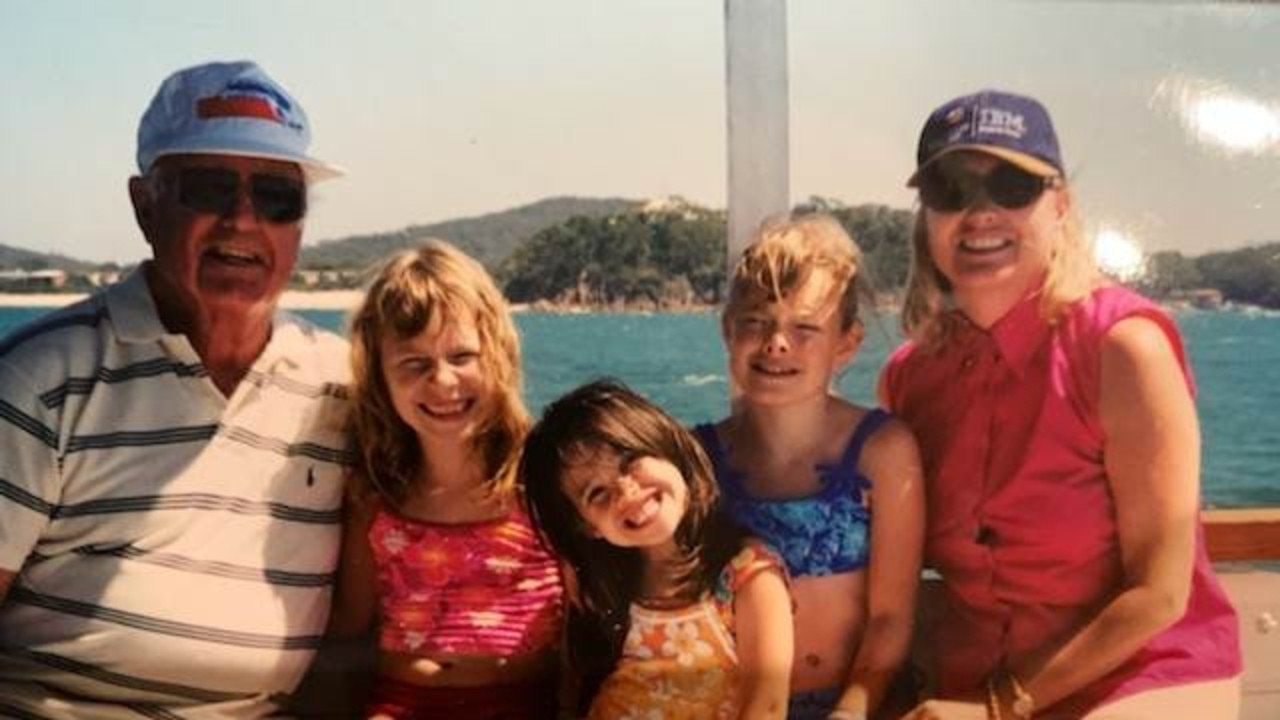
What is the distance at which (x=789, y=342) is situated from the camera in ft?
6.59

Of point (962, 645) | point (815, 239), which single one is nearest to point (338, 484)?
point (815, 239)

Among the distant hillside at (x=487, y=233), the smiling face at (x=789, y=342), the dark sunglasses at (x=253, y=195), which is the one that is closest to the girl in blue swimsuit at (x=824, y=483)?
the smiling face at (x=789, y=342)

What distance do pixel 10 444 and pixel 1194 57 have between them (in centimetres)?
181

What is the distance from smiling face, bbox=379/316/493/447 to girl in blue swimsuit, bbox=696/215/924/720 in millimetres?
347

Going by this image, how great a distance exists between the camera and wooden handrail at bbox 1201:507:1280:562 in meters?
2.17

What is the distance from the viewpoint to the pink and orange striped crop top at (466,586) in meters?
2.05

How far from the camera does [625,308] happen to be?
195 cm

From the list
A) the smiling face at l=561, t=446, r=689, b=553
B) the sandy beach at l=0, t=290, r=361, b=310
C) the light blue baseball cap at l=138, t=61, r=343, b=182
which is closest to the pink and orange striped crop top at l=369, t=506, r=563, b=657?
the smiling face at l=561, t=446, r=689, b=553

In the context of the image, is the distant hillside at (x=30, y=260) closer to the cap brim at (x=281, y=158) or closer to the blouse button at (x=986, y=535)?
the cap brim at (x=281, y=158)

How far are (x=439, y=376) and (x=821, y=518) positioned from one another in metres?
0.60

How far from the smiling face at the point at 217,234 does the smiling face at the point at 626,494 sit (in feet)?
1.67

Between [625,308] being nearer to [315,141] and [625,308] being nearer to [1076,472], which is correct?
[315,141]

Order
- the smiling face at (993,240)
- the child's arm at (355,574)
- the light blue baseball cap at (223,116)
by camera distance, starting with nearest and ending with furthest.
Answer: the light blue baseball cap at (223,116), the smiling face at (993,240), the child's arm at (355,574)

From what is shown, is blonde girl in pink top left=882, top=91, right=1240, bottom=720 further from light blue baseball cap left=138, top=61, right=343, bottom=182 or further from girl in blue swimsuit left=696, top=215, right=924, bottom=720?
light blue baseball cap left=138, top=61, right=343, bottom=182
